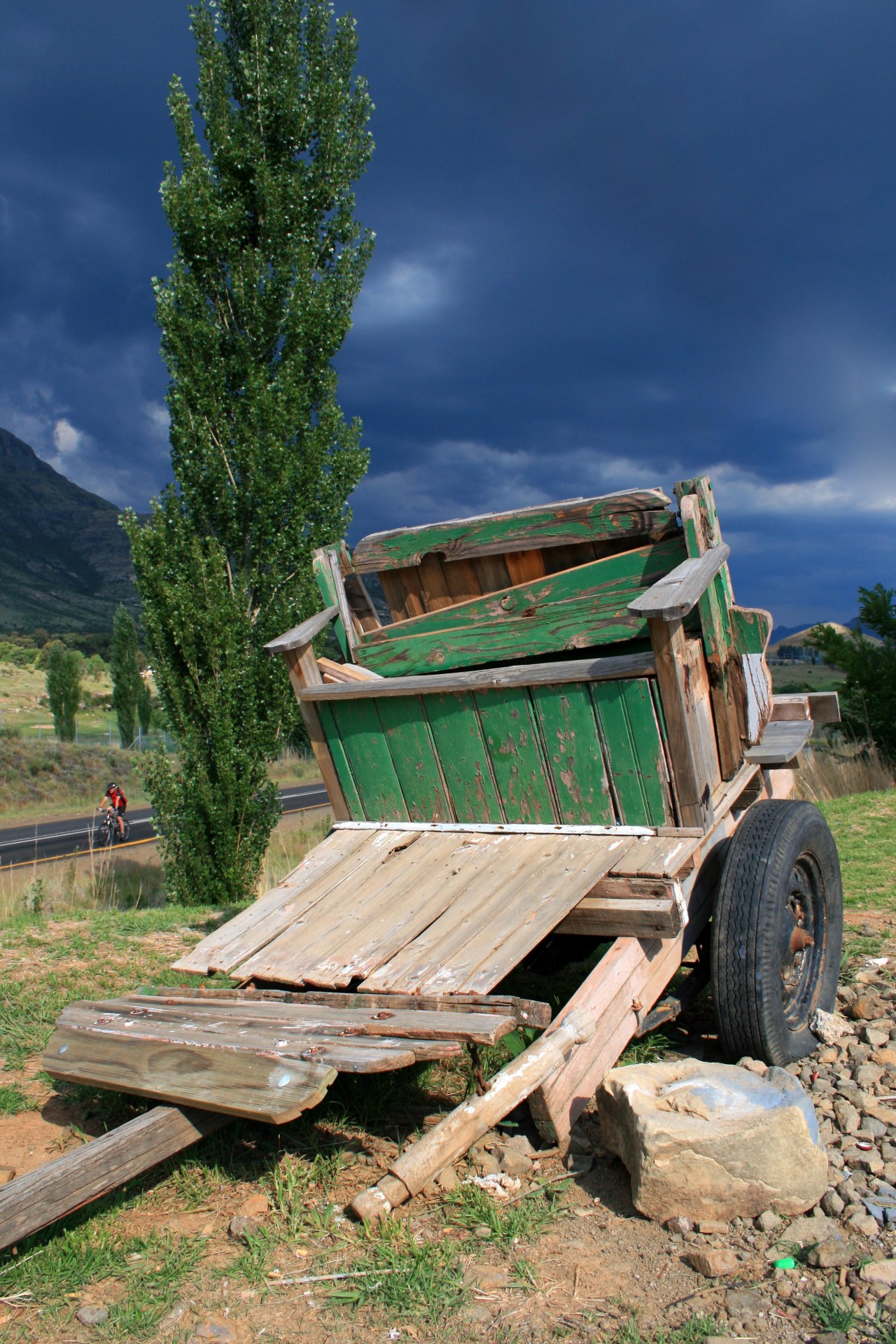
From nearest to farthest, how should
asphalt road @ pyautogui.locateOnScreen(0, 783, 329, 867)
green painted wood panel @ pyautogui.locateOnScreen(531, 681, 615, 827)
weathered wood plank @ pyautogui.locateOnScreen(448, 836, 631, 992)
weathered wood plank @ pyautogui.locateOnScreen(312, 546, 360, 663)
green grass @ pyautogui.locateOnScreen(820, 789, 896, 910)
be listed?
weathered wood plank @ pyautogui.locateOnScreen(448, 836, 631, 992), green painted wood panel @ pyautogui.locateOnScreen(531, 681, 615, 827), weathered wood plank @ pyautogui.locateOnScreen(312, 546, 360, 663), green grass @ pyautogui.locateOnScreen(820, 789, 896, 910), asphalt road @ pyautogui.locateOnScreen(0, 783, 329, 867)

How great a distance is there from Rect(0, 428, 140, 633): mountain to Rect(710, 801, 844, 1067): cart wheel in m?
87.4

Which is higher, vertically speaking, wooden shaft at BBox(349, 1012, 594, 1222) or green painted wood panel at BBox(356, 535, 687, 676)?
green painted wood panel at BBox(356, 535, 687, 676)

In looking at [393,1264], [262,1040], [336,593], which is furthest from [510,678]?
[393,1264]

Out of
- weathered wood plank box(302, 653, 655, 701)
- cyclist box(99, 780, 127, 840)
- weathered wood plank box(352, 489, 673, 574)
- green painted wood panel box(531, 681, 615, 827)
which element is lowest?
cyclist box(99, 780, 127, 840)

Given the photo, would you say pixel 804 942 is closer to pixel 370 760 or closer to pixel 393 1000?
pixel 393 1000

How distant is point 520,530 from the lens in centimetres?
376

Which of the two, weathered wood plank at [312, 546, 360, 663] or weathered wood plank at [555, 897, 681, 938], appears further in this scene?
weathered wood plank at [312, 546, 360, 663]

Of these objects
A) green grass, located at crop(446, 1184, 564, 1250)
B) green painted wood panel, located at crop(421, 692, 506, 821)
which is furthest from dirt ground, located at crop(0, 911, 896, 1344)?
green painted wood panel, located at crop(421, 692, 506, 821)

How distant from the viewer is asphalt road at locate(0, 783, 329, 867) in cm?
1591

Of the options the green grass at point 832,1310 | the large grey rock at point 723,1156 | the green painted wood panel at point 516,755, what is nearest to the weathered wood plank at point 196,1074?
the large grey rock at point 723,1156

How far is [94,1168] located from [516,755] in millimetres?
1897

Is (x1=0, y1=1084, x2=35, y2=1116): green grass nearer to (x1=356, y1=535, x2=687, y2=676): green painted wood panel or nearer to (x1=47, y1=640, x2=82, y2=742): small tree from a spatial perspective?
(x1=356, y1=535, x2=687, y2=676): green painted wood panel

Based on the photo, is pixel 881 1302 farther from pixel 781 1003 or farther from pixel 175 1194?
pixel 175 1194

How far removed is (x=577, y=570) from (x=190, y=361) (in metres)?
6.35
